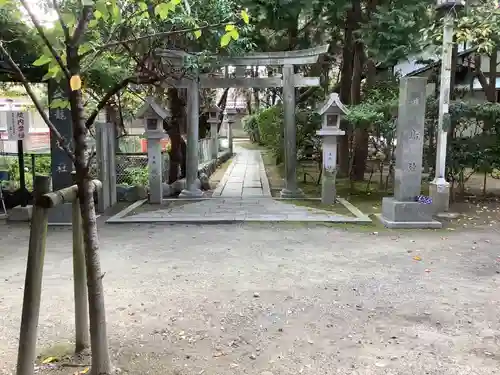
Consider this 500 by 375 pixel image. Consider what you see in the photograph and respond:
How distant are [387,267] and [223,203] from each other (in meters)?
5.11

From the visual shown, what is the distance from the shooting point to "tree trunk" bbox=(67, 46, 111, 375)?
2799 millimetres

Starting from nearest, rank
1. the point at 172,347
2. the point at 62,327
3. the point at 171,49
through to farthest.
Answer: the point at 172,347
the point at 62,327
the point at 171,49

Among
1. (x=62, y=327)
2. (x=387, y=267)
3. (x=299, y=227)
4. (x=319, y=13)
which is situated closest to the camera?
(x=62, y=327)

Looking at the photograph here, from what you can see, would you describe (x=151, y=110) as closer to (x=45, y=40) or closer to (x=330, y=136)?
(x=330, y=136)

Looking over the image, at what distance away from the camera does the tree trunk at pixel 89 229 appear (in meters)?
2.80

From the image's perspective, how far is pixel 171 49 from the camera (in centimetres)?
1042

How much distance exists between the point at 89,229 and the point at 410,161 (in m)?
6.58

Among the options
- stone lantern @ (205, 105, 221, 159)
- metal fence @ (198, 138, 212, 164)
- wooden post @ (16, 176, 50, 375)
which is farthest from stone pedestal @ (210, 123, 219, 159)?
wooden post @ (16, 176, 50, 375)

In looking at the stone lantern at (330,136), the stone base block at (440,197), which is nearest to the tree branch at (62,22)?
the stone lantern at (330,136)

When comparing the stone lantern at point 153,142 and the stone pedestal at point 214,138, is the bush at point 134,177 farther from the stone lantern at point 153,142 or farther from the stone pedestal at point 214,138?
the stone pedestal at point 214,138

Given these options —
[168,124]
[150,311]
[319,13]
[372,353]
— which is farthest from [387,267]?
[168,124]

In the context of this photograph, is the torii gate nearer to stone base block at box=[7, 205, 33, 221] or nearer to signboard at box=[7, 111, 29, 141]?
signboard at box=[7, 111, 29, 141]

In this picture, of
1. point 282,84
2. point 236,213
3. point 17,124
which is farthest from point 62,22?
point 282,84

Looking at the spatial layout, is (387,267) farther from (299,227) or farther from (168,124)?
(168,124)
